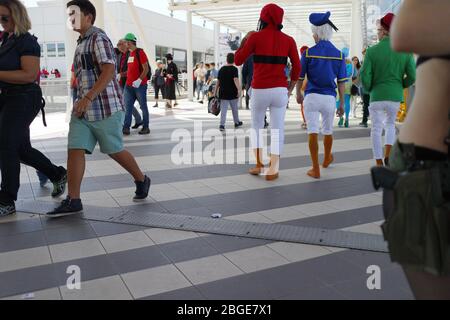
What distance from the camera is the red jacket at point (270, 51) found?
517 centimetres

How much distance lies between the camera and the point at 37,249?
3.52 metres

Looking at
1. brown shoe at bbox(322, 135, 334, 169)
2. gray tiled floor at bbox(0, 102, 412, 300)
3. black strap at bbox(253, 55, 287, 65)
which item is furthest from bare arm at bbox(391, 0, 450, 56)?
brown shoe at bbox(322, 135, 334, 169)

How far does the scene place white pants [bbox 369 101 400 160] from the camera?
5383 mm

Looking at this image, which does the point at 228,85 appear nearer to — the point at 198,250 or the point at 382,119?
the point at 382,119

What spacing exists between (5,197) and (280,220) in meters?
2.56

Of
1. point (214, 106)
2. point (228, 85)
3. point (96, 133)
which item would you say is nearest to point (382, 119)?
point (96, 133)

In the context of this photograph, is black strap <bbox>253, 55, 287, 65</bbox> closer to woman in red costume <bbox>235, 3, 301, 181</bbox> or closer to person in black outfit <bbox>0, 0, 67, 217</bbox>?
woman in red costume <bbox>235, 3, 301, 181</bbox>

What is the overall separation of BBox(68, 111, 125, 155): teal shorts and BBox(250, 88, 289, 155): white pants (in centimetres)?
176

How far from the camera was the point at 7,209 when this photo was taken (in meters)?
4.35

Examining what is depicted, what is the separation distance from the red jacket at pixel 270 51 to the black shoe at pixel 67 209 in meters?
2.32

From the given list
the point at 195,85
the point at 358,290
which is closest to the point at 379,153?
the point at 358,290

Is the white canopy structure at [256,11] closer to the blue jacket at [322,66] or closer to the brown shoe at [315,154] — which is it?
the blue jacket at [322,66]
